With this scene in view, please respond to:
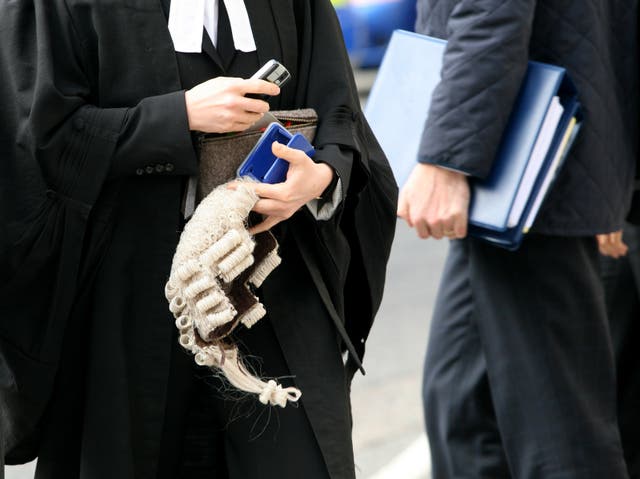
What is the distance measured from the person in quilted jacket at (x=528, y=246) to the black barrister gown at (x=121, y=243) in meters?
0.58

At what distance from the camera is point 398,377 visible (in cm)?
529

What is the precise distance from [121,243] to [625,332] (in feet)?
6.48

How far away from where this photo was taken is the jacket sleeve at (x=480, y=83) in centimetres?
312

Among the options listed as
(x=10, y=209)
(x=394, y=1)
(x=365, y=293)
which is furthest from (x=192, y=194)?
(x=394, y=1)

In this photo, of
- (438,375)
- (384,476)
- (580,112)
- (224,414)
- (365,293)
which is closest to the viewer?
(224,414)

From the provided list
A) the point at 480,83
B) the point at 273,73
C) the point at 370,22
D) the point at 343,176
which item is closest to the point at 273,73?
the point at 273,73

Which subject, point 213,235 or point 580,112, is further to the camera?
point 580,112

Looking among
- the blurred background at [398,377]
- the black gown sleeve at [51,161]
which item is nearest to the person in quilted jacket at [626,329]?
the blurred background at [398,377]

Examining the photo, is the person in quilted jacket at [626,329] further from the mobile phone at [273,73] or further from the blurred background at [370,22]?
the blurred background at [370,22]

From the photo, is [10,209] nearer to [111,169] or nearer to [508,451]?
[111,169]

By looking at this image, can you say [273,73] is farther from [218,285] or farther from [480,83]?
[480,83]

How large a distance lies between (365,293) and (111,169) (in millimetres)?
699

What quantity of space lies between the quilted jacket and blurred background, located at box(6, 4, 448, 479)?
2.77 feet

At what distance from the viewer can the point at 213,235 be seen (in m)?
2.33
